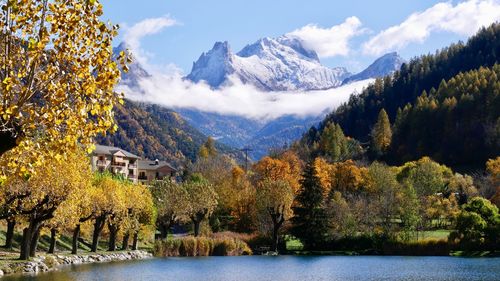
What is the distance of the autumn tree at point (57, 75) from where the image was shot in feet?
38.8

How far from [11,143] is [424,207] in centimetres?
8790

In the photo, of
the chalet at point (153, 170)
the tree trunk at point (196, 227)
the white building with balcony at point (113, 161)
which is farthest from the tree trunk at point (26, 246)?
the chalet at point (153, 170)

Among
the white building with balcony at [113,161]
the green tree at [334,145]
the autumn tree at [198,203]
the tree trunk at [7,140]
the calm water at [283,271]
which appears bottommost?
the calm water at [283,271]

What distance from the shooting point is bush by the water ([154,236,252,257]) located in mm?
77938

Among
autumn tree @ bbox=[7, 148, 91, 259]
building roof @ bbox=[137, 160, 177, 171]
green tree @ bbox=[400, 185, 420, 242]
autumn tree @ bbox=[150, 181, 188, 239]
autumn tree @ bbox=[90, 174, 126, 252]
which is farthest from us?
building roof @ bbox=[137, 160, 177, 171]

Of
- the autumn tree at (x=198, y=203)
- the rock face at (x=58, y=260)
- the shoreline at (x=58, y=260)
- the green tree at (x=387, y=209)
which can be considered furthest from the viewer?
the autumn tree at (x=198, y=203)

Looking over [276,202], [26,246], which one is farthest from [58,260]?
[276,202]

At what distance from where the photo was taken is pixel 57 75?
12.4m

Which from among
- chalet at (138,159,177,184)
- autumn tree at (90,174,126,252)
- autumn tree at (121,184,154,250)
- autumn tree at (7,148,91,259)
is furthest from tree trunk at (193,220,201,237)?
chalet at (138,159,177,184)

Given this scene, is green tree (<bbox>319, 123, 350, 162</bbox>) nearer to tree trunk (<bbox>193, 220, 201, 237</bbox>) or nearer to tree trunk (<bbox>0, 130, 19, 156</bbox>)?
tree trunk (<bbox>193, 220, 201, 237</bbox>)

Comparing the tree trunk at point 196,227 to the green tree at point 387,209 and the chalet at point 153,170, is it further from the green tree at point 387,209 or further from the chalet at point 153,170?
the chalet at point 153,170

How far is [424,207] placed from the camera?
305 ft

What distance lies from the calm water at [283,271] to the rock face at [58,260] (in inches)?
72.5

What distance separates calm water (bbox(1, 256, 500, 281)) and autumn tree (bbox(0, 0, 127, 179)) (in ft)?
109
